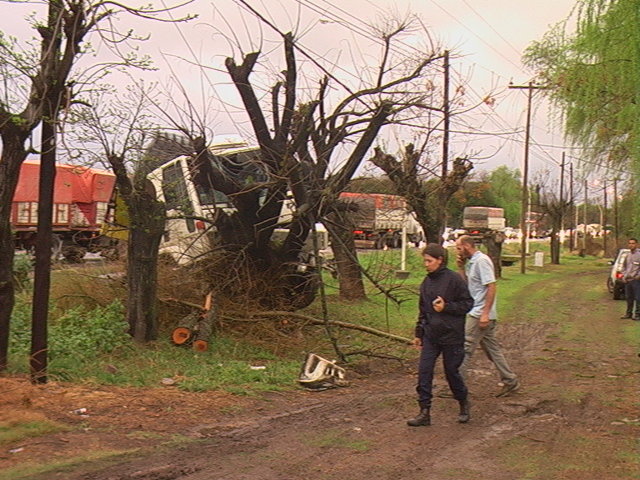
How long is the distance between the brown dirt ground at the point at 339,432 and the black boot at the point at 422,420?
0.07 metres

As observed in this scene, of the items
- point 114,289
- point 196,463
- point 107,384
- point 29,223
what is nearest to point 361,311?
point 114,289

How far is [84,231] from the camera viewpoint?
2528 centimetres

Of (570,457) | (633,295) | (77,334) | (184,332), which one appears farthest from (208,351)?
(633,295)

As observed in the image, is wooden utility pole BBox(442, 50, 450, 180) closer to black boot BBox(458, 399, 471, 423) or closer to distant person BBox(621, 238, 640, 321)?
distant person BBox(621, 238, 640, 321)

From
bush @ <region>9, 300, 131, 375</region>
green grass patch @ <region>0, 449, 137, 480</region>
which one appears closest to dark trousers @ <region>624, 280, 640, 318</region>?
bush @ <region>9, 300, 131, 375</region>

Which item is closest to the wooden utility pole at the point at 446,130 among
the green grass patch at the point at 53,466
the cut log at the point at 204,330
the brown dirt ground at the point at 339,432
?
the cut log at the point at 204,330

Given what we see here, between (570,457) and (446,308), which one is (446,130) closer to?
(446,308)

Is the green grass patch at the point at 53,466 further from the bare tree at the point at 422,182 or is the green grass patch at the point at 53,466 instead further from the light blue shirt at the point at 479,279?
the bare tree at the point at 422,182

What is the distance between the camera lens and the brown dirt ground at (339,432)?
6.14 meters

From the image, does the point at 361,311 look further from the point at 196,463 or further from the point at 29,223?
the point at 29,223

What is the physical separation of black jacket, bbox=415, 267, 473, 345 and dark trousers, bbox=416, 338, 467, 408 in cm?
7

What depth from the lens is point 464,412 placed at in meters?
7.89

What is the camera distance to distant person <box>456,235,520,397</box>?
8953 millimetres

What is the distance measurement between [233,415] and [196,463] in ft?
5.90
